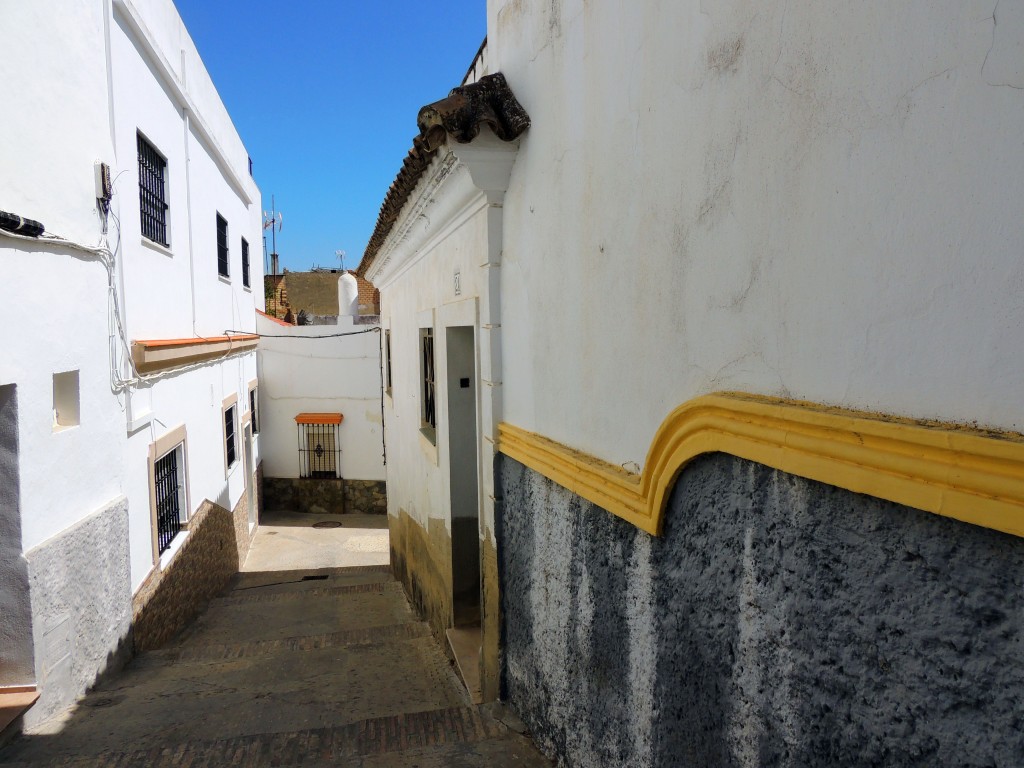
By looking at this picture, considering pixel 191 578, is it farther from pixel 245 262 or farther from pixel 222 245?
pixel 245 262

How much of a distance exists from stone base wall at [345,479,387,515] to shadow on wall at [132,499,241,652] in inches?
180

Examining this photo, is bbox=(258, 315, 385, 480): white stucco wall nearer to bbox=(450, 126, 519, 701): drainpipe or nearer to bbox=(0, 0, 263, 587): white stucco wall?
bbox=(0, 0, 263, 587): white stucco wall

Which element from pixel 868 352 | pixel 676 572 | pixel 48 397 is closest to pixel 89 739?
pixel 48 397

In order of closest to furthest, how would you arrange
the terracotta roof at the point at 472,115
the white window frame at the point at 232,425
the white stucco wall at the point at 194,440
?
1. the terracotta roof at the point at 472,115
2. the white stucco wall at the point at 194,440
3. the white window frame at the point at 232,425

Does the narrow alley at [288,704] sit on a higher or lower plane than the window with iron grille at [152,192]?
lower

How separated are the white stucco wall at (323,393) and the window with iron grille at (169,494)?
25.5 ft

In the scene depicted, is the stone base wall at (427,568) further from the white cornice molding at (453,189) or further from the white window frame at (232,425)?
the white window frame at (232,425)

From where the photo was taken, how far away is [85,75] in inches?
215

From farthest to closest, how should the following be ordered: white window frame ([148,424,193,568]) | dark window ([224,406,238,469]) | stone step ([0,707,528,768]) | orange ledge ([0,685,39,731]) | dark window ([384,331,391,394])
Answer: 1. dark window ([224,406,238,469])
2. dark window ([384,331,391,394])
3. white window frame ([148,424,193,568])
4. orange ledge ([0,685,39,731])
5. stone step ([0,707,528,768])

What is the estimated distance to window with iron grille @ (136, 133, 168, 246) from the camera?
7.32 m

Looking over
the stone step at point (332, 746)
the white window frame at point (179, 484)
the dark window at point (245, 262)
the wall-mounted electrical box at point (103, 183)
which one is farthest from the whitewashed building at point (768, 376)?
the dark window at point (245, 262)

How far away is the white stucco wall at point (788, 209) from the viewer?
4.26ft

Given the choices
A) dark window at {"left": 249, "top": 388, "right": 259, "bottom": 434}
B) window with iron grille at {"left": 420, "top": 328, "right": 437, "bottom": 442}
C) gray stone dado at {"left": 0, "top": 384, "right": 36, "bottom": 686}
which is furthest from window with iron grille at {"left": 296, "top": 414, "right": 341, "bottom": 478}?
gray stone dado at {"left": 0, "top": 384, "right": 36, "bottom": 686}

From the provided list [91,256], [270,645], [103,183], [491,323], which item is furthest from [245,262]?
[491,323]
